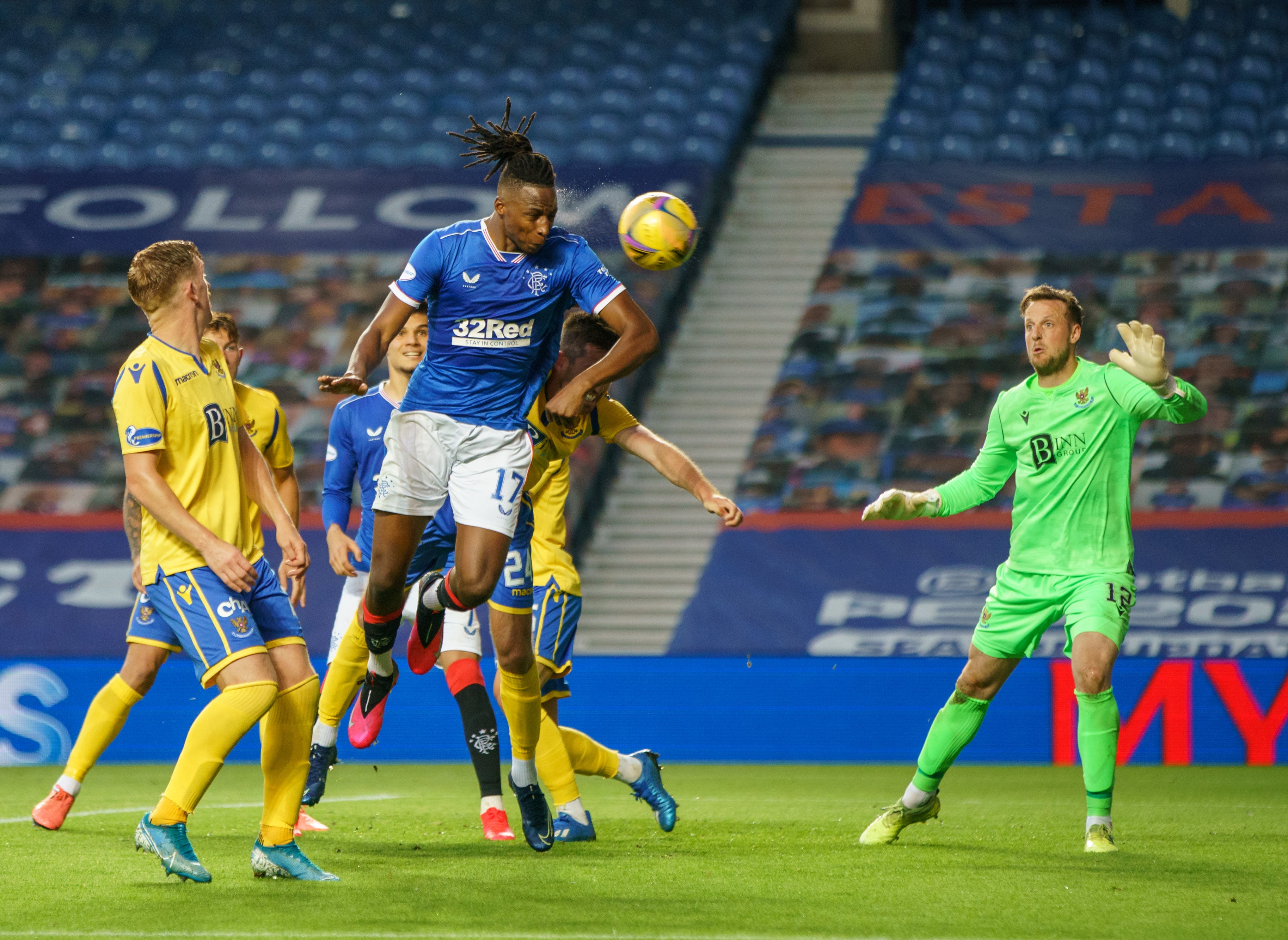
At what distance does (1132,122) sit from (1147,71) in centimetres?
115

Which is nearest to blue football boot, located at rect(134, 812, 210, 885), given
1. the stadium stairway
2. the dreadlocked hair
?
the dreadlocked hair

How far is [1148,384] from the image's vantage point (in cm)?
538

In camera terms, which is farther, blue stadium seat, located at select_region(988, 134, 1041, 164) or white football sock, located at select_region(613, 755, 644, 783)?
blue stadium seat, located at select_region(988, 134, 1041, 164)

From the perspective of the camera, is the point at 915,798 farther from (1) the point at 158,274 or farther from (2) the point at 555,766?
(1) the point at 158,274

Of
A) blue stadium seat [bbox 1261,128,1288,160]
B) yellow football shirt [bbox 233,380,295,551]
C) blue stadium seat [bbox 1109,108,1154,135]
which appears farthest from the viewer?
blue stadium seat [bbox 1109,108,1154,135]

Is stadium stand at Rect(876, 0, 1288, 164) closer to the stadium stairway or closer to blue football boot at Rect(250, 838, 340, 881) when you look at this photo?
the stadium stairway

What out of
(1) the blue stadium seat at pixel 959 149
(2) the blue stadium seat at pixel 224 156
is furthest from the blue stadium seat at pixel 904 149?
(2) the blue stadium seat at pixel 224 156

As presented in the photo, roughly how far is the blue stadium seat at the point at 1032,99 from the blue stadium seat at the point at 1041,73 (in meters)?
0.19

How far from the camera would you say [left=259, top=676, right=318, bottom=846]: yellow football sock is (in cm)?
451

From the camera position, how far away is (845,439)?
42.0ft

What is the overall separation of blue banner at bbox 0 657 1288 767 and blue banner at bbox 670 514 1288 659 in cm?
127

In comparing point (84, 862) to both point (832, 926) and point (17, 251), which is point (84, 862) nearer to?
point (832, 926)

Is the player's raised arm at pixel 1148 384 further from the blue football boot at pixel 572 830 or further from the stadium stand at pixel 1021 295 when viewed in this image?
the stadium stand at pixel 1021 295

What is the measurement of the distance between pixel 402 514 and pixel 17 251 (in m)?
10.7
